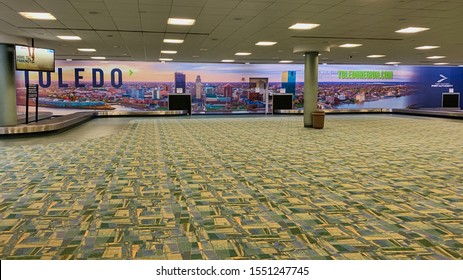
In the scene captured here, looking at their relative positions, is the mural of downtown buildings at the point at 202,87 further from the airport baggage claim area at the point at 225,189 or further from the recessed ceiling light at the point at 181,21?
the recessed ceiling light at the point at 181,21

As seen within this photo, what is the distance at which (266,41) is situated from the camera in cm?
1692

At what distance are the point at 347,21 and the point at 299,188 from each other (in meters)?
7.50

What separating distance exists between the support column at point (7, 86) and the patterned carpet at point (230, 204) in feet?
18.6

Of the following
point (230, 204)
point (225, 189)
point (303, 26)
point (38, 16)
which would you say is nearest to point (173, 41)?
point (303, 26)

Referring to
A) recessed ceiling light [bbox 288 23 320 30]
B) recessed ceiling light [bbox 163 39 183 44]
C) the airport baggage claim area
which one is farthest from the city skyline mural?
recessed ceiling light [bbox 288 23 320 30]

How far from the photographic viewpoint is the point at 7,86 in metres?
14.9

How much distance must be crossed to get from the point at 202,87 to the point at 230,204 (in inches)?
980

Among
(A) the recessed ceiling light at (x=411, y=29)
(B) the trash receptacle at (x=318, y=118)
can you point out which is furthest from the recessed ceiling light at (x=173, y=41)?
(A) the recessed ceiling light at (x=411, y=29)

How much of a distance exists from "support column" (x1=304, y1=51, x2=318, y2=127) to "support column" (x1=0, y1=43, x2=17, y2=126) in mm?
12444

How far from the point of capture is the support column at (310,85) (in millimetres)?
18781

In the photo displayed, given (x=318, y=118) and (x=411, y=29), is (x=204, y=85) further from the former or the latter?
(x=411, y=29)

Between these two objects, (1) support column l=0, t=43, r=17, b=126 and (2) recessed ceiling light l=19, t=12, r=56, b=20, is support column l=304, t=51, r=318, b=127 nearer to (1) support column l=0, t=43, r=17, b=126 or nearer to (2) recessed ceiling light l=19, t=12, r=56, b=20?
(2) recessed ceiling light l=19, t=12, r=56, b=20

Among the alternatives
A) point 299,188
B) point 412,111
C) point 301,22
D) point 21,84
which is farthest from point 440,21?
point 21,84

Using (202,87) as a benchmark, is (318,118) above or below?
below
